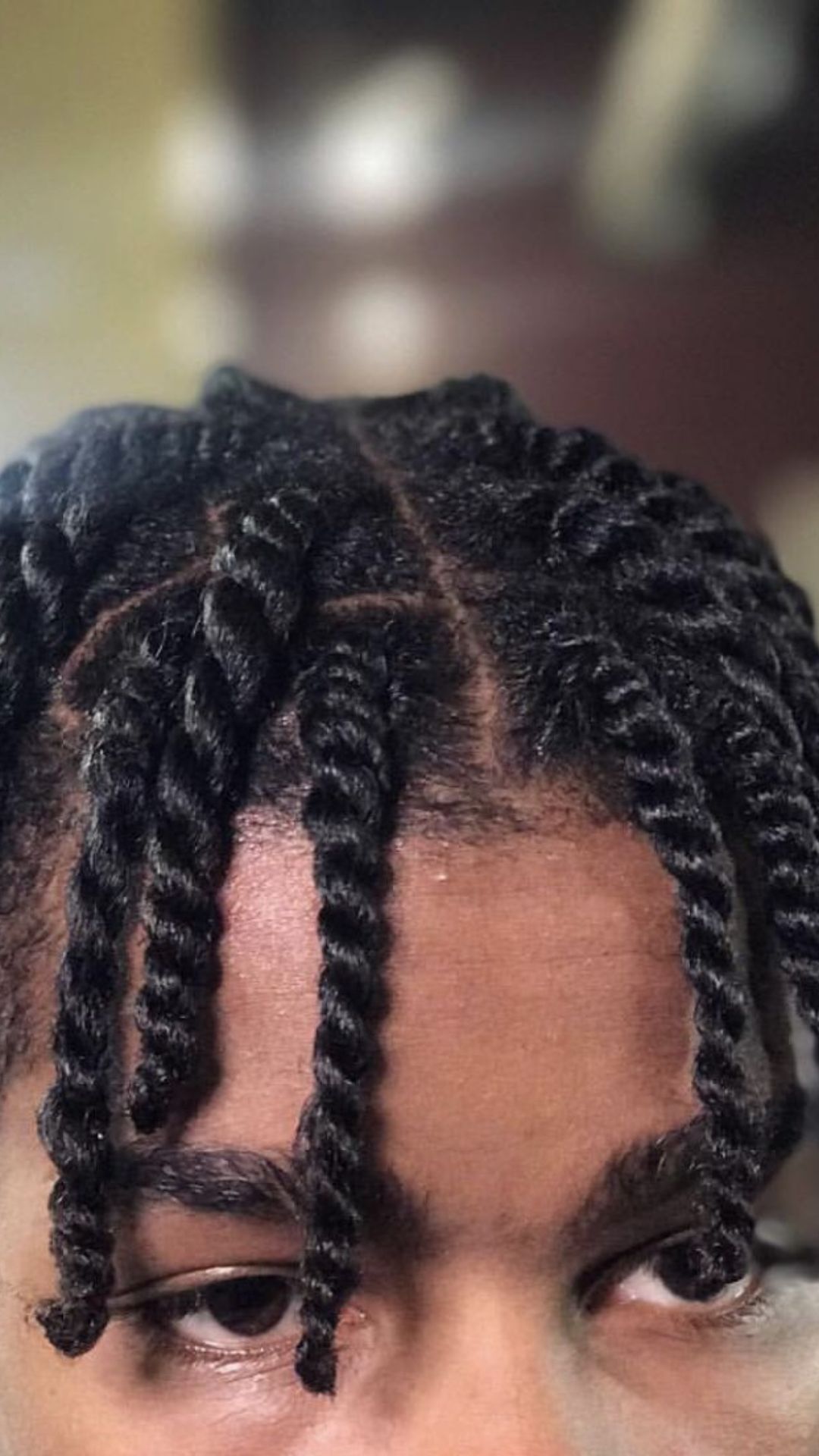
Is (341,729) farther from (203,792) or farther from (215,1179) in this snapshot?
(215,1179)

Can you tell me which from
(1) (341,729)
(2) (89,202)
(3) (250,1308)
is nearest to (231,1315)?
(3) (250,1308)

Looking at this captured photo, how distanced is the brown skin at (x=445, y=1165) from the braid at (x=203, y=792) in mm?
14

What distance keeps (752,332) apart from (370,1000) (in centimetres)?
105

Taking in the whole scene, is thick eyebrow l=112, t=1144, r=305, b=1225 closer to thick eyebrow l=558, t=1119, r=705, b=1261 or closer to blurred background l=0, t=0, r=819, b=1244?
thick eyebrow l=558, t=1119, r=705, b=1261

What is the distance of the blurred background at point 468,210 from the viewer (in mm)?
1255

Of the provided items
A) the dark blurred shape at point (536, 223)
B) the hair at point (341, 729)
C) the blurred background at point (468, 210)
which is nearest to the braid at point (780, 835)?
the hair at point (341, 729)

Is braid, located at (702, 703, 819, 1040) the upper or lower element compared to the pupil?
upper

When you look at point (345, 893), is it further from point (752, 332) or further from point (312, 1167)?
point (752, 332)

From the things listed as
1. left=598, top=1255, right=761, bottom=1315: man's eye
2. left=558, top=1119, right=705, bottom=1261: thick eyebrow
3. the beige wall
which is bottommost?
left=598, top=1255, right=761, bottom=1315: man's eye

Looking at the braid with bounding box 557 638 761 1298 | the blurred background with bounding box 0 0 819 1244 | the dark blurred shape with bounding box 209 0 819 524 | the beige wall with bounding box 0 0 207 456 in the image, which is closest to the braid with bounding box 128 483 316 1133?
the braid with bounding box 557 638 761 1298

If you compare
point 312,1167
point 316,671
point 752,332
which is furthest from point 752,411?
point 312,1167

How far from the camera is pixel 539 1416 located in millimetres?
539

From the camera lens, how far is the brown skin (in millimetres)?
530

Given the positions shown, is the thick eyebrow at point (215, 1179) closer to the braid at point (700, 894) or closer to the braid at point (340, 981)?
the braid at point (340, 981)
